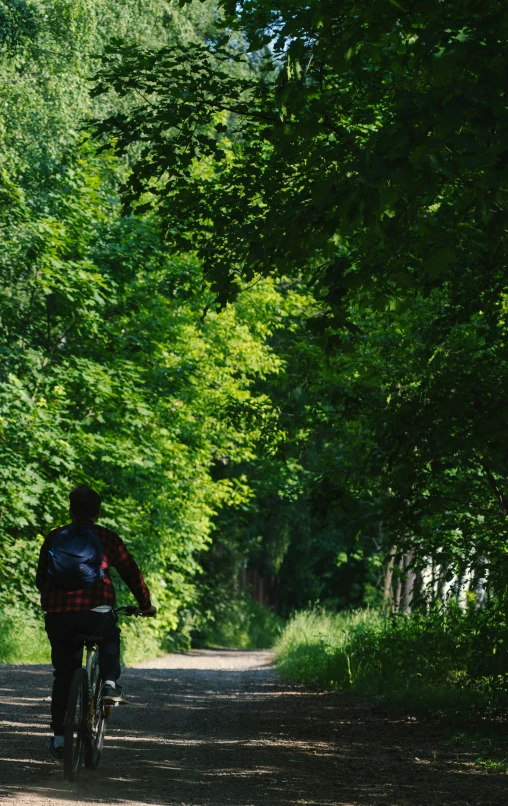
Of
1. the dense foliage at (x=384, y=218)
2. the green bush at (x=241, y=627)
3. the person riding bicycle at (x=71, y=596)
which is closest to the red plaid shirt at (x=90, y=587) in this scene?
the person riding bicycle at (x=71, y=596)

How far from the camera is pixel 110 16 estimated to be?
82.5 feet

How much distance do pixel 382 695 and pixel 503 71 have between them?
349 inches

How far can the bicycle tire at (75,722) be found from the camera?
6.36 m

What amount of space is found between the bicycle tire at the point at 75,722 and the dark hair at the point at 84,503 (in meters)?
0.94

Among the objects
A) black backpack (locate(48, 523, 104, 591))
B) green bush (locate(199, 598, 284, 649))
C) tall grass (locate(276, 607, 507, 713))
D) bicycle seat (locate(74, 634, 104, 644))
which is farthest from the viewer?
green bush (locate(199, 598, 284, 649))

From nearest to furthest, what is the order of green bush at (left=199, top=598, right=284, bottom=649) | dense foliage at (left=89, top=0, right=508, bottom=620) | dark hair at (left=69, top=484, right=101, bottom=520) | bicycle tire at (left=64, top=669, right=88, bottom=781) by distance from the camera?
dense foliage at (left=89, top=0, right=508, bottom=620)
bicycle tire at (left=64, top=669, right=88, bottom=781)
dark hair at (left=69, top=484, right=101, bottom=520)
green bush at (left=199, top=598, right=284, bottom=649)

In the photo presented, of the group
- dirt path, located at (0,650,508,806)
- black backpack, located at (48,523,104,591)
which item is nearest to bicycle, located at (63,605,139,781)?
dirt path, located at (0,650,508,806)

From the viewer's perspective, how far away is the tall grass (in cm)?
957

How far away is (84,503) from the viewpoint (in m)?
6.79

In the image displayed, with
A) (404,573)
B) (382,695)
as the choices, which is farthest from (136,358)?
(404,573)

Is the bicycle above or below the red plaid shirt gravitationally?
below

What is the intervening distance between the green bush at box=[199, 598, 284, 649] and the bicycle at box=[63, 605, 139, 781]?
27884 mm

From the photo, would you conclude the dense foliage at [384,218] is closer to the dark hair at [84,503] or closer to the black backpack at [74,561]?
the dark hair at [84,503]

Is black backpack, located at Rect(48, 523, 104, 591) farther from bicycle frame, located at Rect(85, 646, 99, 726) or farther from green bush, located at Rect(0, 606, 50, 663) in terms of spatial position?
green bush, located at Rect(0, 606, 50, 663)
